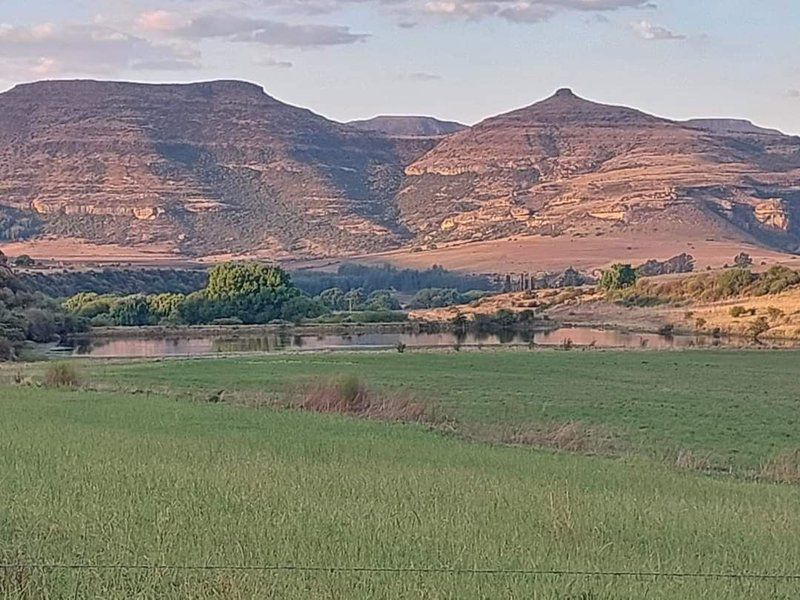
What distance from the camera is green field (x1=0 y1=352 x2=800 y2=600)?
873 centimetres

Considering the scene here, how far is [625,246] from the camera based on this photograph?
6363 inches

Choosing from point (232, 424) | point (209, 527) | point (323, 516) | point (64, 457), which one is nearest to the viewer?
point (209, 527)

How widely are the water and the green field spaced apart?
43.8 meters

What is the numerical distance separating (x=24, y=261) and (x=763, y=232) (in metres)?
102

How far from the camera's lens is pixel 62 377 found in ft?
120

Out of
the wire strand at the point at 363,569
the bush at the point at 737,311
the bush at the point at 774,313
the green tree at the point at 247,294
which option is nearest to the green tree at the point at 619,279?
the bush at the point at 737,311

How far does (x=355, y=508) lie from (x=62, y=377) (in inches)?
1032

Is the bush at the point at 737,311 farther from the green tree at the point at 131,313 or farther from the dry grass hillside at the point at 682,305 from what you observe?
the green tree at the point at 131,313

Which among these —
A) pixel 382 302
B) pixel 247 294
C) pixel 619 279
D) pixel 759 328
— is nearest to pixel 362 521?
pixel 759 328

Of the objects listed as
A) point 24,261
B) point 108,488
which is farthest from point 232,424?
point 24,261

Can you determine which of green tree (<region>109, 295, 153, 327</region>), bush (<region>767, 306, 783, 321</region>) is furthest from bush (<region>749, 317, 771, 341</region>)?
green tree (<region>109, 295, 153, 327</region>)

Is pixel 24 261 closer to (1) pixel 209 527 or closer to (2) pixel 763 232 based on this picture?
(2) pixel 763 232

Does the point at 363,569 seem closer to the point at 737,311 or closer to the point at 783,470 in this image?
the point at 783,470

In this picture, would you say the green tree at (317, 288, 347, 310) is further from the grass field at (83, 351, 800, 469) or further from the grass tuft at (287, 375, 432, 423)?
the grass tuft at (287, 375, 432, 423)
